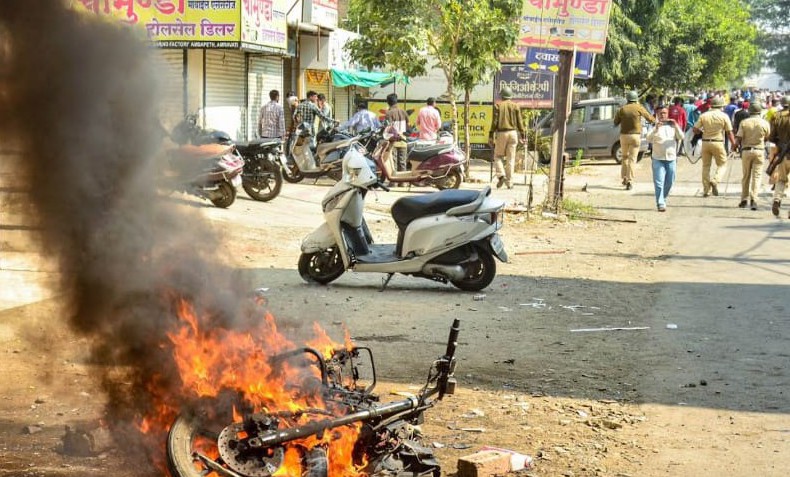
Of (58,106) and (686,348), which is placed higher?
(58,106)

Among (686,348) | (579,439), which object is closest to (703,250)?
(686,348)

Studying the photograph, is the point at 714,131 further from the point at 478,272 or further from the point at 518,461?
the point at 518,461

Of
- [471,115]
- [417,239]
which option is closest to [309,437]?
[417,239]

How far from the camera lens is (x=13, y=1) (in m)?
4.39

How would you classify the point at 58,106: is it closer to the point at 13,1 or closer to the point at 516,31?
the point at 13,1

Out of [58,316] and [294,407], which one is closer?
[294,407]

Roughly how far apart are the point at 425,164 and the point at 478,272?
9.37 meters

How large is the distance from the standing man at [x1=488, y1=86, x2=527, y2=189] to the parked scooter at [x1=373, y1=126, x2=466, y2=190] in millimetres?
1232

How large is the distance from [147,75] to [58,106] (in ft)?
1.40

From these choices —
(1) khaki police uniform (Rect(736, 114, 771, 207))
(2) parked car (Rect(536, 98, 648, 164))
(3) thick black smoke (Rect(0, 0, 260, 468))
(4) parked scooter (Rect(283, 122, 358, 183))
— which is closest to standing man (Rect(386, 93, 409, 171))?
(4) parked scooter (Rect(283, 122, 358, 183))

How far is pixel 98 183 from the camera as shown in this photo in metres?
4.50

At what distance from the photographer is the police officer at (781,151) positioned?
16.0 m

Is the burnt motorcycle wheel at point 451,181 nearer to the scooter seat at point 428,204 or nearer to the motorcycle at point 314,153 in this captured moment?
the motorcycle at point 314,153

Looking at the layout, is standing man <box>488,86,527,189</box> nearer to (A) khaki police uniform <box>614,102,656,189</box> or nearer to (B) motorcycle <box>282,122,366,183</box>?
(A) khaki police uniform <box>614,102,656,189</box>
